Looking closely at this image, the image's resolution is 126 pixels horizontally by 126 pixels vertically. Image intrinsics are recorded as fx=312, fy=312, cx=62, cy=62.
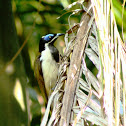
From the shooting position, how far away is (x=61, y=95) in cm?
176

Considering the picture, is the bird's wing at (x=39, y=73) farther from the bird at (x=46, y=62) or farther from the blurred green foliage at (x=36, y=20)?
the blurred green foliage at (x=36, y=20)

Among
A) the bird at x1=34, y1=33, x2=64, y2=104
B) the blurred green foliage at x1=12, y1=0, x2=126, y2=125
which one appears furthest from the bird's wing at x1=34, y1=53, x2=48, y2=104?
the blurred green foliage at x1=12, y1=0, x2=126, y2=125

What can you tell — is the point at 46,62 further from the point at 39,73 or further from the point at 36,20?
the point at 36,20

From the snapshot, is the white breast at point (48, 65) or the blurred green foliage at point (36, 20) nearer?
the white breast at point (48, 65)

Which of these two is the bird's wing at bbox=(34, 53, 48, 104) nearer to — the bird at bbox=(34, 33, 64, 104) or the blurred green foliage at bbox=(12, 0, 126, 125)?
the bird at bbox=(34, 33, 64, 104)

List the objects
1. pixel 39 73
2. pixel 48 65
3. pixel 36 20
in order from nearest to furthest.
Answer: pixel 48 65 < pixel 39 73 < pixel 36 20

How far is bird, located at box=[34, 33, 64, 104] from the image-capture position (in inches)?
124

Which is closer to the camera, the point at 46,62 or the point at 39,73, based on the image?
the point at 46,62

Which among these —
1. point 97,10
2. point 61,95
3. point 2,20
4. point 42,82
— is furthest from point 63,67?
point 42,82

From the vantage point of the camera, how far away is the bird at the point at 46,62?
3.15 metres

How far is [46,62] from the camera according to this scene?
3.21m

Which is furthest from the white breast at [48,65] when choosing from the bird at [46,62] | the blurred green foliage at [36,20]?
the blurred green foliage at [36,20]

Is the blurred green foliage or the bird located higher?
the blurred green foliage

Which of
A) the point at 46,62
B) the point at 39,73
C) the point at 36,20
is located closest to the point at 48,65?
the point at 46,62
